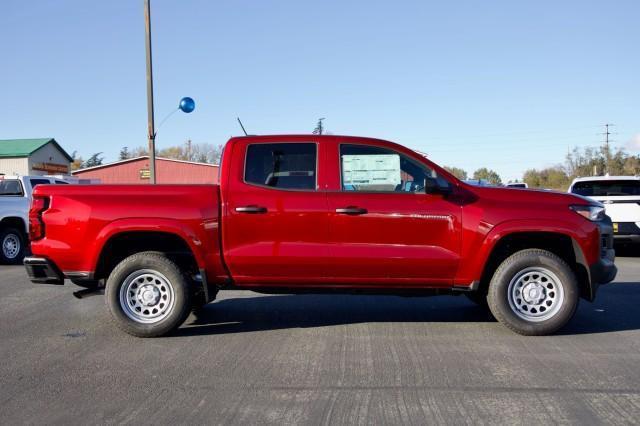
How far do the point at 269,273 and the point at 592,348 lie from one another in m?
3.18

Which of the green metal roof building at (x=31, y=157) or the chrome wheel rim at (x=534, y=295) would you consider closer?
the chrome wheel rim at (x=534, y=295)

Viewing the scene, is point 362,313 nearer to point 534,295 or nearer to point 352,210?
point 352,210

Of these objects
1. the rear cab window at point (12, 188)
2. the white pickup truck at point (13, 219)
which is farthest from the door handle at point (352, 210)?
the rear cab window at point (12, 188)

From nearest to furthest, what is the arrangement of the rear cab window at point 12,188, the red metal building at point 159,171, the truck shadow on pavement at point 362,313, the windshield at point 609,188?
the truck shadow on pavement at point 362,313
the windshield at point 609,188
the rear cab window at point 12,188
the red metal building at point 159,171

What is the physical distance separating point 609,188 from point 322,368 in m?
10.4

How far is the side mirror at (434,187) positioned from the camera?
593 cm

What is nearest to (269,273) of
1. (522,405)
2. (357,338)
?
(357,338)

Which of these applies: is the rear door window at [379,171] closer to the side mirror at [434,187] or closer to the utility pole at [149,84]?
the side mirror at [434,187]

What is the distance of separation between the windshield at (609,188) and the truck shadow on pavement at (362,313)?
5.07 metres

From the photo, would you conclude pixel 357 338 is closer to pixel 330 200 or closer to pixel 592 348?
pixel 330 200

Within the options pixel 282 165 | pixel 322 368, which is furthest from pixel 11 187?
pixel 322 368

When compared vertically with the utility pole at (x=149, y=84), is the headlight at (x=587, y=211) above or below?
below

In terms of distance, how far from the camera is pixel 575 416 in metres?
4.06

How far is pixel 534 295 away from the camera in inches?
242
